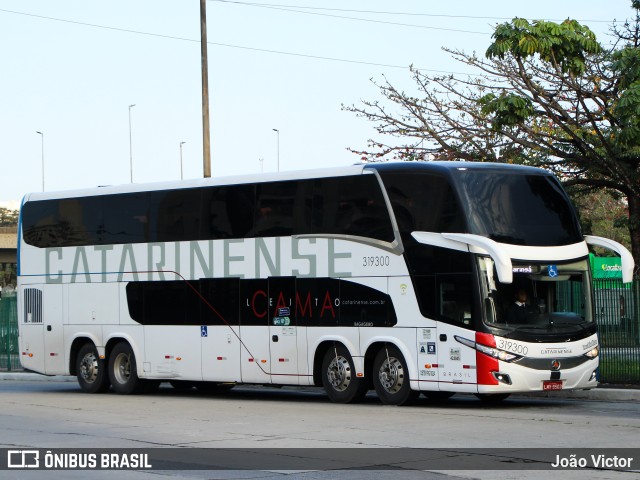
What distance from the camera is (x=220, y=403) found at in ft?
70.2

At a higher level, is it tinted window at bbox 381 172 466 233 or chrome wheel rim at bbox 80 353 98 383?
tinted window at bbox 381 172 466 233

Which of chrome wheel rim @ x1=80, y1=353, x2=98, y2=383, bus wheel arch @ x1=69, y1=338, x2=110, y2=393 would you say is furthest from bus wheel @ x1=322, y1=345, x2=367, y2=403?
chrome wheel rim @ x1=80, y1=353, x2=98, y2=383

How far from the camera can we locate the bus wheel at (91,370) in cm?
2486

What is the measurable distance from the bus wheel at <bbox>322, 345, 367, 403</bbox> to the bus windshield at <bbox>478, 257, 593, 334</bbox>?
2953 mm

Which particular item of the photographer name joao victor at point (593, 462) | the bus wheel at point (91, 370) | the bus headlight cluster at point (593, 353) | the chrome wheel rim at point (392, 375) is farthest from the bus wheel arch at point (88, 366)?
the photographer name joao victor at point (593, 462)

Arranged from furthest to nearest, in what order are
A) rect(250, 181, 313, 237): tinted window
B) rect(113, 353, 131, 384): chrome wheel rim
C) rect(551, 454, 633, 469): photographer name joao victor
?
rect(113, 353, 131, 384): chrome wheel rim
rect(250, 181, 313, 237): tinted window
rect(551, 454, 633, 469): photographer name joao victor

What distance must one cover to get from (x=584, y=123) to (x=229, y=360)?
10.4 meters

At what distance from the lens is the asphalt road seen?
38.4 feet

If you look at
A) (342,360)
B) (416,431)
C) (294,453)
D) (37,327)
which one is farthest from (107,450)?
(37,327)

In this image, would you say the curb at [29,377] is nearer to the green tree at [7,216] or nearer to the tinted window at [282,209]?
the tinted window at [282,209]

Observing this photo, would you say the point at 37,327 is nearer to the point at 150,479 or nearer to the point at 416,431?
the point at 416,431

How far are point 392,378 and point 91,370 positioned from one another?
801 centimetres

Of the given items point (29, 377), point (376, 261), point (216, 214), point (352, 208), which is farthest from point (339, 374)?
point (29, 377)

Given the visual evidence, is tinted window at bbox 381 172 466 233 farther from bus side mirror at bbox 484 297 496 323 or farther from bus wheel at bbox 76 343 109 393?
bus wheel at bbox 76 343 109 393
